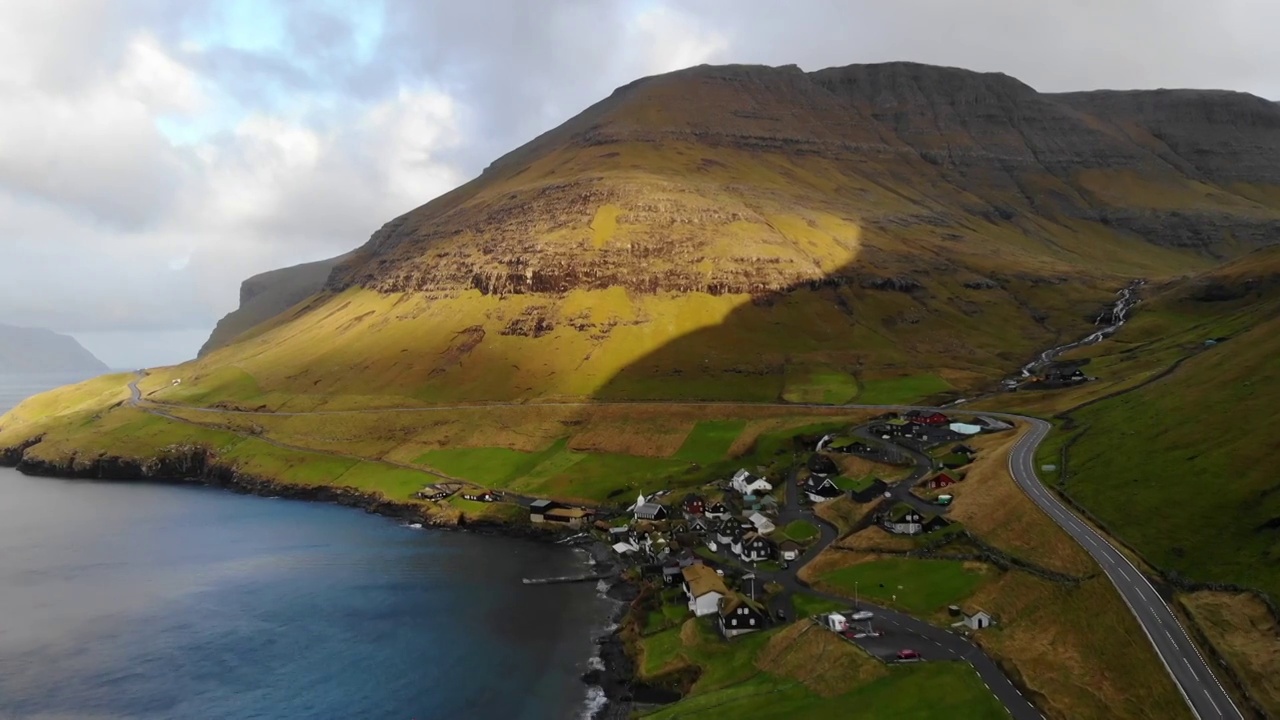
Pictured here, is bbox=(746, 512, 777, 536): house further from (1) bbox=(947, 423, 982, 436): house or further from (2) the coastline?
(1) bbox=(947, 423, 982, 436): house

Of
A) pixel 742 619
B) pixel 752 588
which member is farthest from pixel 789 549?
pixel 742 619

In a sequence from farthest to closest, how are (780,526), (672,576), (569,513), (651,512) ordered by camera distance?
(569,513) < (651,512) < (780,526) < (672,576)

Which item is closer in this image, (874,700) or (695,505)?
(874,700)

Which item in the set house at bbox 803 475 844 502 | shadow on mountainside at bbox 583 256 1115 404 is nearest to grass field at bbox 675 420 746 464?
shadow on mountainside at bbox 583 256 1115 404

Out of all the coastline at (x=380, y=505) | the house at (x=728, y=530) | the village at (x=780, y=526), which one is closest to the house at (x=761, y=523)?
the village at (x=780, y=526)

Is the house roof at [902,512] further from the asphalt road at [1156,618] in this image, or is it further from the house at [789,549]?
the house at [789,549]

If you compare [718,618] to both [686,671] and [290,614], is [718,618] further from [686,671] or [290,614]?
[290,614]

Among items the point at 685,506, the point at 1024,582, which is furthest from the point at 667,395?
the point at 1024,582

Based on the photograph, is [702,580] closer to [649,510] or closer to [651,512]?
[651,512]
